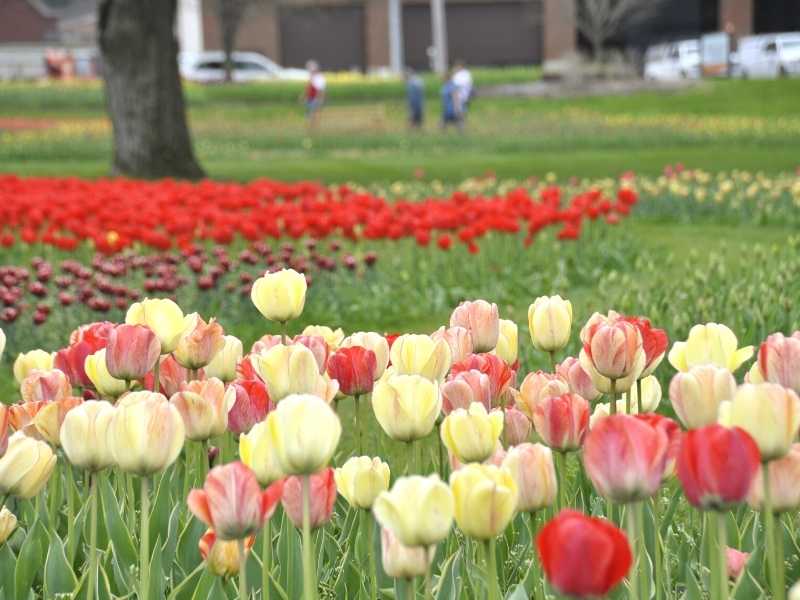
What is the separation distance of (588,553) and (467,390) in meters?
1.05

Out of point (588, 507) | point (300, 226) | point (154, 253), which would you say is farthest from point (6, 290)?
point (588, 507)

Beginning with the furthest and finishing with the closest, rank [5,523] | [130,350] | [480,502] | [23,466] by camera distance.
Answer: [130,350] < [5,523] < [23,466] < [480,502]

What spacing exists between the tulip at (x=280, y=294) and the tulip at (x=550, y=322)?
0.50 m

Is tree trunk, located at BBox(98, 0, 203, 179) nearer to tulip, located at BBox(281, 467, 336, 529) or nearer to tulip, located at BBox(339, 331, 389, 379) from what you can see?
tulip, located at BBox(339, 331, 389, 379)

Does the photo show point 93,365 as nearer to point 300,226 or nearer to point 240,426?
point 240,426

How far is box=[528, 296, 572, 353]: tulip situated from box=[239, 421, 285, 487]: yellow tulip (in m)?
0.89

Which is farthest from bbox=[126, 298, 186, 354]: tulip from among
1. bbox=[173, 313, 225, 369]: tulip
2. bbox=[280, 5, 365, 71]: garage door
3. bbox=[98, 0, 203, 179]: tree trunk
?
bbox=[280, 5, 365, 71]: garage door

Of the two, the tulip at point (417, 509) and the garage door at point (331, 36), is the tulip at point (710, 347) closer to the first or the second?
the tulip at point (417, 509)

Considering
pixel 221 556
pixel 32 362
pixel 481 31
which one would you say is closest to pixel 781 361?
pixel 221 556

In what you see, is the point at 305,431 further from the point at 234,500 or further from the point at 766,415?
the point at 766,415

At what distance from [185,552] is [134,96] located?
1551 cm

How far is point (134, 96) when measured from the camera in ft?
58.2

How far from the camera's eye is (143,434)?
6.98 ft

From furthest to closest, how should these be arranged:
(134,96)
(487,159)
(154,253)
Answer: (487,159), (134,96), (154,253)
